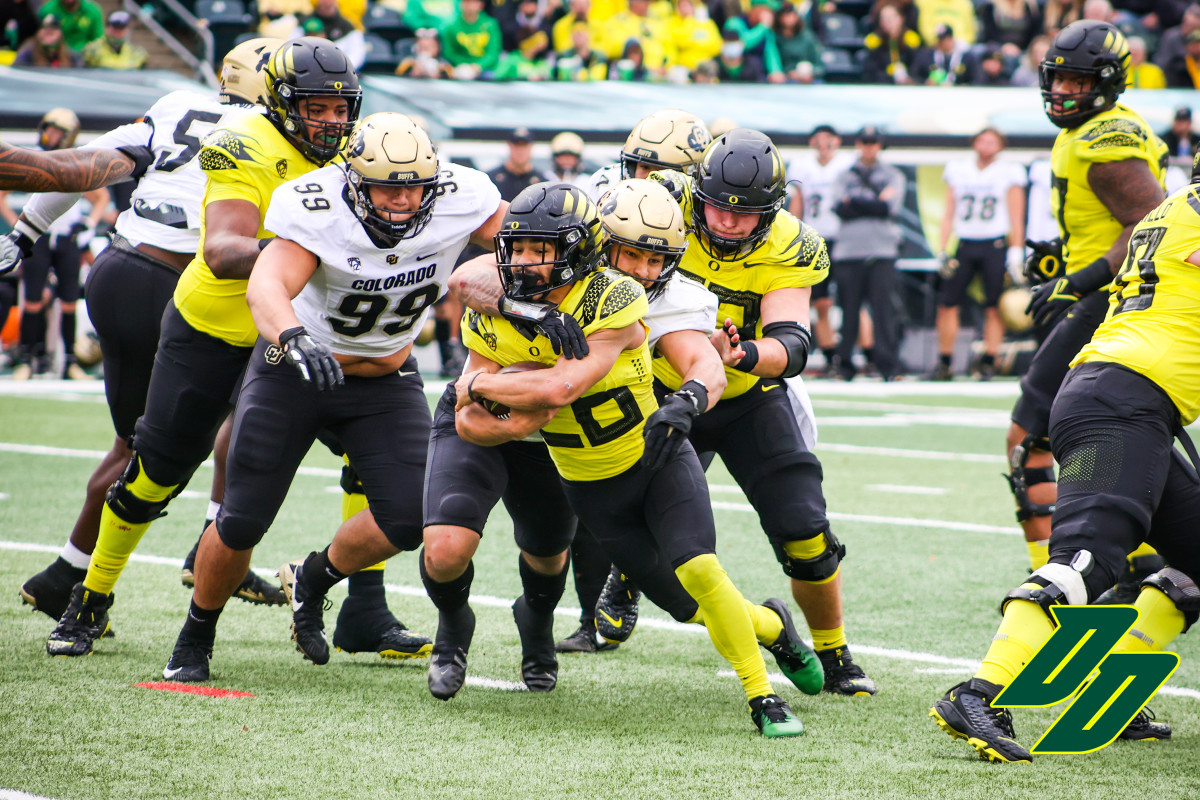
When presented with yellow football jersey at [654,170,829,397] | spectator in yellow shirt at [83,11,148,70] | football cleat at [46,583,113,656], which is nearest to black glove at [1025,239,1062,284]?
yellow football jersey at [654,170,829,397]

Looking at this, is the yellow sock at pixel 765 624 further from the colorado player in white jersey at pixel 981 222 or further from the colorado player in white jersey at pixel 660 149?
the colorado player in white jersey at pixel 981 222

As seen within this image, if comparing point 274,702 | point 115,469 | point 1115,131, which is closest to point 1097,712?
point 274,702

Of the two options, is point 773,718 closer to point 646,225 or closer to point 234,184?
point 646,225

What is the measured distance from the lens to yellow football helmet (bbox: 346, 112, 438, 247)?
3.98 metres

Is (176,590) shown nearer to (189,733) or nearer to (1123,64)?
(189,733)

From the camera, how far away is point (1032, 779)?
3.32 metres

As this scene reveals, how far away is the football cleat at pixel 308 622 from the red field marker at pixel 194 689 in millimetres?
371

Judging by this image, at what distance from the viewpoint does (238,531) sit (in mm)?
4121

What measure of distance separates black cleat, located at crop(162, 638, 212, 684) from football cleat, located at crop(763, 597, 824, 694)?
1700 millimetres

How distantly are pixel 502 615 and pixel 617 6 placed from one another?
39.7 ft

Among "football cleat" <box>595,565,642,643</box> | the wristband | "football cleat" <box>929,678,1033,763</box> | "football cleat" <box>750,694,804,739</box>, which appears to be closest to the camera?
"football cleat" <box>929,678,1033,763</box>

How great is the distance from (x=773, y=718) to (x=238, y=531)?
1654mm

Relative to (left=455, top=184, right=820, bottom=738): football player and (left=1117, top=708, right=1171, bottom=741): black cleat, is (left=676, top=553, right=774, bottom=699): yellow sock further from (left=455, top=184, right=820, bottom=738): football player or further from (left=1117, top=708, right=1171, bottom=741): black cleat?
(left=1117, top=708, right=1171, bottom=741): black cleat

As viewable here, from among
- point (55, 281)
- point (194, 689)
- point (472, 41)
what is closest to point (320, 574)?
point (194, 689)
